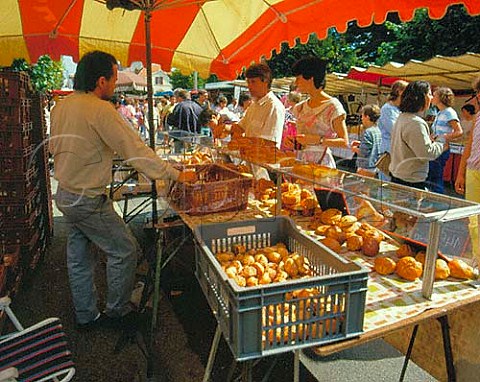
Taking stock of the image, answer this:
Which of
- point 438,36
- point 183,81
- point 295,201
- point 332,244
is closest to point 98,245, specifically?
point 295,201

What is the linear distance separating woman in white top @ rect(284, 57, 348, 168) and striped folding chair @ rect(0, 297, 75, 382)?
6.31ft

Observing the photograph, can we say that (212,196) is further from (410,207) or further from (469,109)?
(469,109)

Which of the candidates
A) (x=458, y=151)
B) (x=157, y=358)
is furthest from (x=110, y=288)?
(x=458, y=151)

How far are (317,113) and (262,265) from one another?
174 centimetres

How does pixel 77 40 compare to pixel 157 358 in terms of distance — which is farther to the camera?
pixel 77 40

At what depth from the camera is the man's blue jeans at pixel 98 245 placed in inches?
103

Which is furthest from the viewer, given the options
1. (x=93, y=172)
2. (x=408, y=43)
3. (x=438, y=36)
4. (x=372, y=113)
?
(x=408, y=43)

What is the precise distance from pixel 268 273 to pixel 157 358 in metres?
1.42

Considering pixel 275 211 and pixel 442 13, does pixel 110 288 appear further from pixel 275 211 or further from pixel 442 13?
pixel 442 13

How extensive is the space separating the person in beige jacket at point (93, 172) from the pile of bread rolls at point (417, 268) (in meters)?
1.23

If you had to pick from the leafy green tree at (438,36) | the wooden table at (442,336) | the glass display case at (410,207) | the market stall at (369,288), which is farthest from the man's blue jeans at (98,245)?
the leafy green tree at (438,36)

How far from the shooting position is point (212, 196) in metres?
2.46

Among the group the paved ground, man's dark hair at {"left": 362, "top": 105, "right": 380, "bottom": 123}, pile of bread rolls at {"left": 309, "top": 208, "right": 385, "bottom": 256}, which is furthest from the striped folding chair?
man's dark hair at {"left": 362, "top": 105, "right": 380, "bottom": 123}

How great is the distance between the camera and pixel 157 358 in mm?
2572
